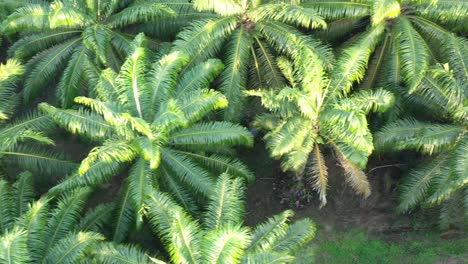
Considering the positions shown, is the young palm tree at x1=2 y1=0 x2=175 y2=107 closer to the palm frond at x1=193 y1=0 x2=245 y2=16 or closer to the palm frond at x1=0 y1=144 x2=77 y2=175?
the palm frond at x1=193 y1=0 x2=245 y2=16

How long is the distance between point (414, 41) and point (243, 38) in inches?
149

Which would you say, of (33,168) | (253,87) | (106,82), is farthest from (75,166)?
(253,87)

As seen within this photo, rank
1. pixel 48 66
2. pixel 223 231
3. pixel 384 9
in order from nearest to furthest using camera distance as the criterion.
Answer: pixel 223 231 < pixel 384 9 < pixel 48 66

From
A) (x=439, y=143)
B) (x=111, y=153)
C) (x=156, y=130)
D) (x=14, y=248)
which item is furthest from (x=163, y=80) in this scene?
(x=439, y=143)

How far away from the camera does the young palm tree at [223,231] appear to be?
30.8 ft

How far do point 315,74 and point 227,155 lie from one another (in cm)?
288

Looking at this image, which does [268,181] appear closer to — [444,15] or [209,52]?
[209,52]

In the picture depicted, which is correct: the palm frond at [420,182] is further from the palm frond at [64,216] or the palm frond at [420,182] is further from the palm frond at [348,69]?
the palm frond at [64,216]

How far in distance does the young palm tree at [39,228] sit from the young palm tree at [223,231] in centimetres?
58

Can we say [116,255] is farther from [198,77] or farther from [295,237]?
[198,77]

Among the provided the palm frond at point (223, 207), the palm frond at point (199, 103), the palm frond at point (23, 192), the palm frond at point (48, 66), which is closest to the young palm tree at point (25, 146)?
the palm frond at point (23, 192)

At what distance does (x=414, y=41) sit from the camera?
11797 mm

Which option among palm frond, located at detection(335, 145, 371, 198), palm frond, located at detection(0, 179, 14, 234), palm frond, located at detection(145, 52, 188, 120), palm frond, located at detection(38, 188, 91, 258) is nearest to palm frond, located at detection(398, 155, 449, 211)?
palm frond, located at detection(335, 145, 371, 198)

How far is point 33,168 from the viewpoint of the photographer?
41.0 feet
